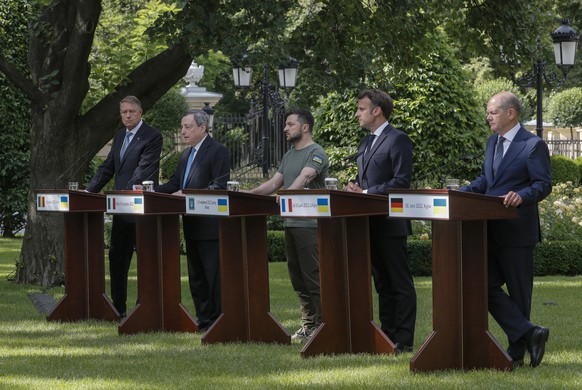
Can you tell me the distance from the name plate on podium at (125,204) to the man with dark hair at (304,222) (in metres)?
1.10

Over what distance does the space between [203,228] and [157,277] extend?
69 cm

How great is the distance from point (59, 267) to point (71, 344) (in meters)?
5.60

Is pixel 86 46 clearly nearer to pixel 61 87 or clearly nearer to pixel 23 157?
pixel 61 87

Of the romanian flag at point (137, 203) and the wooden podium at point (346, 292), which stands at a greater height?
the romanian flag at point (137, 203)

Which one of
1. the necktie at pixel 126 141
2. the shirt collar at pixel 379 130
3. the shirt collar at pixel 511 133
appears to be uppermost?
the necktie at pixel 126 141

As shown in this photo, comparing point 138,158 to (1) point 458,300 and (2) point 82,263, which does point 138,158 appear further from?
(1) point 458,300

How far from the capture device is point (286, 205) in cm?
929

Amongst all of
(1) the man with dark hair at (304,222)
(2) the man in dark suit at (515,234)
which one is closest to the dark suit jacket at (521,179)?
(2) the man in dark suit at (515,234)

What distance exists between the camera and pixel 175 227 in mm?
11531

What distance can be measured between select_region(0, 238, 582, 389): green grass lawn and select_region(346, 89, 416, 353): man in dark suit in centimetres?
46

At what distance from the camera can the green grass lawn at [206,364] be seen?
8250mm

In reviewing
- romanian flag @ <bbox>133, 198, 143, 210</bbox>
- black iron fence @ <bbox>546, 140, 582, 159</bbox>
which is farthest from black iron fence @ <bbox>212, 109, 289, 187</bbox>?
romanian flag @ <bbox>133, 198, 143, 210</bbox>

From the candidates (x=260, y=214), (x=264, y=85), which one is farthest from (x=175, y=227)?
(x=264, y=85)

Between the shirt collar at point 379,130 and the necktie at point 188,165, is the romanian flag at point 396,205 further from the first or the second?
the necktie at point 188,165
